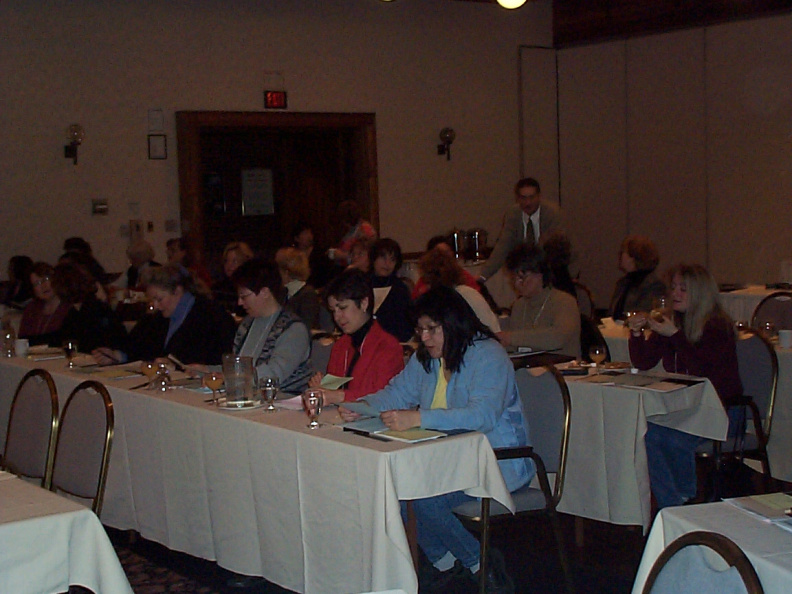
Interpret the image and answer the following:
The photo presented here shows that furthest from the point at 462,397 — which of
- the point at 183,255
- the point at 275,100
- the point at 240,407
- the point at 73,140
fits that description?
the point at 275,100

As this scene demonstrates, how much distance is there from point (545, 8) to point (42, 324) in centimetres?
731

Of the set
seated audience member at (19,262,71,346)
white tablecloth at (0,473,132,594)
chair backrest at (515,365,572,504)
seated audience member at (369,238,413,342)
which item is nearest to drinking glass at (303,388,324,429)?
chair backrest at (515,365,572,504)

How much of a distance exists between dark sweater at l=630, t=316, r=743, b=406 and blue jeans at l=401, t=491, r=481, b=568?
134 cm

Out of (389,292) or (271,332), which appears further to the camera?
(389,292)

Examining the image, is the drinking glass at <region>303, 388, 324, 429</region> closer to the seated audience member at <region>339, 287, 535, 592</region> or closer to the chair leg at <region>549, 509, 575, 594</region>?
the seated audience member at <region>339, 287, 535, 592</region>

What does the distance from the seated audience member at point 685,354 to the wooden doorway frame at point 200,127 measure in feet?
17.8

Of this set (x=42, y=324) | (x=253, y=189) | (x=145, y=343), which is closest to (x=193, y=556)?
(x=145, y=343)

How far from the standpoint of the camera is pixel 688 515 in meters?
2.49

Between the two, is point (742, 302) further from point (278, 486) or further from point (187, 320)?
point (278, 486)

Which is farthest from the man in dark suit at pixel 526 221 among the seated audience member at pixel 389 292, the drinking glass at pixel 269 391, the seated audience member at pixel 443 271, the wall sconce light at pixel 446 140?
the drinking glass at pixel 269 391

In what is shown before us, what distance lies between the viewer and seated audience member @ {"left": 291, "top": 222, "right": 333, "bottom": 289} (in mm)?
9359

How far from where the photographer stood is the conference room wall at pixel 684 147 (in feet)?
32.3

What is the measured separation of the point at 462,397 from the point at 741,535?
4.77 ft

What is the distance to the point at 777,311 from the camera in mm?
6102
